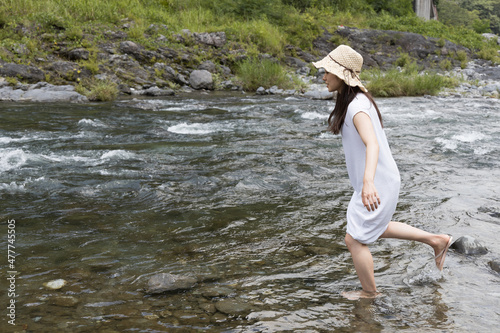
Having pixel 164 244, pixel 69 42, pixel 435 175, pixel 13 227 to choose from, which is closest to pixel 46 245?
pixel 13 227

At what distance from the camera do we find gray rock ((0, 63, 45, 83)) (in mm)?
15054

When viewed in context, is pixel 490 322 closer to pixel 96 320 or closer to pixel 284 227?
pixel 284 227

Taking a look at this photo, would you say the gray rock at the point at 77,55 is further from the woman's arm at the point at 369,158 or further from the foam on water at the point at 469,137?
the woman's arm at the point at 369,158

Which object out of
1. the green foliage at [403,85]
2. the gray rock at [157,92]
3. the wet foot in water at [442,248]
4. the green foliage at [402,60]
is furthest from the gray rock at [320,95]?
the wet foot in water at [442,248]

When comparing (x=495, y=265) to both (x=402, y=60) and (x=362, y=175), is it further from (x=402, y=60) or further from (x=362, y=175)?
(x=402, y=60)

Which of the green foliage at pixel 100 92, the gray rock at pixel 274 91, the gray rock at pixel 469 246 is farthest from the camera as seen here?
the gray rock at pixel 274 91

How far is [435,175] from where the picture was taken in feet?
20.9

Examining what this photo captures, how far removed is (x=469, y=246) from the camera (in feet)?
12.5

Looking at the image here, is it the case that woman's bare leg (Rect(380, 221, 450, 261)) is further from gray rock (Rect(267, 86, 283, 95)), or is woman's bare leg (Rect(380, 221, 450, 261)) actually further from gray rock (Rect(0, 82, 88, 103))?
gray rock (Rect(267, 86, 283, 95))

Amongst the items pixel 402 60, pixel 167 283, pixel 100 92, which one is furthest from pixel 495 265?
pixel 402 60

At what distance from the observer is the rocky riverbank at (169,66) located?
1522cm

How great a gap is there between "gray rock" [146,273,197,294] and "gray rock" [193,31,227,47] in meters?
19.1

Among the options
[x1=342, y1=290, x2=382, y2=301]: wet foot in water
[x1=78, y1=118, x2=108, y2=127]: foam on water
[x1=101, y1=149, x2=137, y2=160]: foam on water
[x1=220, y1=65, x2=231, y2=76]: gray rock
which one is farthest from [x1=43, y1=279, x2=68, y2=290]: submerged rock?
[x1=220, y1=65, x2=231, y2=76]: gray rock

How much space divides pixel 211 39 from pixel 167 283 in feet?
63.8
